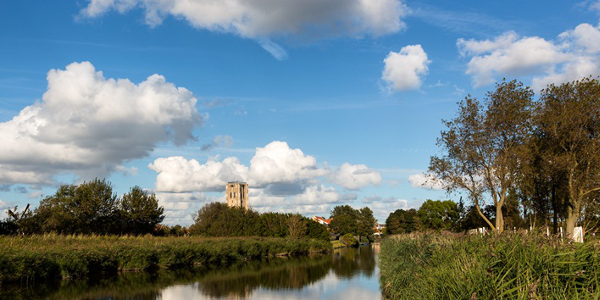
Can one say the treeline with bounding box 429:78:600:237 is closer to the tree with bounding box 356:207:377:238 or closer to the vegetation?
the vegetation

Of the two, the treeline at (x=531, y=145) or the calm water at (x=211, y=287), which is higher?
the treeline at (x=531, y=145)

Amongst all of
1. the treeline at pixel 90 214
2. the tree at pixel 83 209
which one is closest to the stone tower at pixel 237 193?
the treeline at pixel 90 214

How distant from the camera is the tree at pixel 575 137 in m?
27.9

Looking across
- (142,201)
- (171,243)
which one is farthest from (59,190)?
(171,243)

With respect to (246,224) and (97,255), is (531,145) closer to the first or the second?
(97,255)

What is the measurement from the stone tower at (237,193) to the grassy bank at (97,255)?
111 meters

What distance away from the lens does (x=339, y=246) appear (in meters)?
102

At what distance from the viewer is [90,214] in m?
55.3

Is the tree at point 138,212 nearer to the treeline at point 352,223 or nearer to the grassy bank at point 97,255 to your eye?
the grassy bank at point 97,255

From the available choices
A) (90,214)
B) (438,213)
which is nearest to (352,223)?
(438,213)

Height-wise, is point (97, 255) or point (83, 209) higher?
point (83, 209)

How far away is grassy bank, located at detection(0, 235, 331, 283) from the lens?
24.8 meters

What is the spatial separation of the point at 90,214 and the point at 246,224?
2476cm

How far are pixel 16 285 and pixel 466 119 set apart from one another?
29.4m
